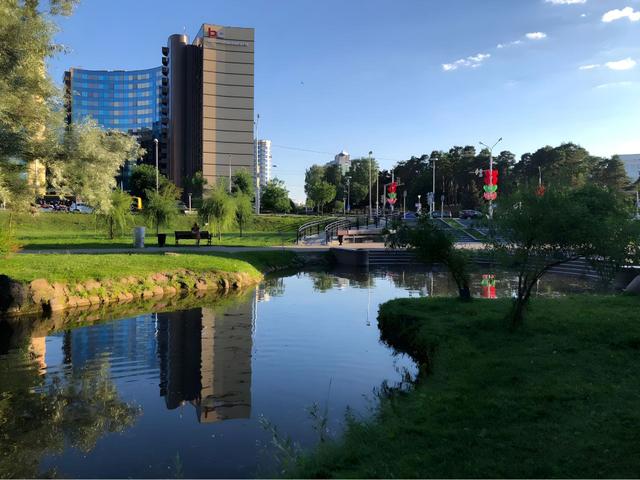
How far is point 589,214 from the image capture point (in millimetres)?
8984

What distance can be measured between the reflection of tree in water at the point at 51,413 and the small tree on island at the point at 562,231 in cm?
757

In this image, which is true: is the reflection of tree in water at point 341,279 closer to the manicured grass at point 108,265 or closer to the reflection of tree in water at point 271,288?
the reflection of tree in water at point 271,288

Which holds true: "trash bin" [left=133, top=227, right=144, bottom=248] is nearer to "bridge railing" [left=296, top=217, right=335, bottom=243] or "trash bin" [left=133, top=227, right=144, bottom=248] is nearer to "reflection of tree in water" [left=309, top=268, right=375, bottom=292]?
"reflection of tree in water" [left=309, top=268, right=375, bottom=292]

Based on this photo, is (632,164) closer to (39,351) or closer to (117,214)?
(117,214)

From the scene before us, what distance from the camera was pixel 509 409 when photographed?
20.9 ft

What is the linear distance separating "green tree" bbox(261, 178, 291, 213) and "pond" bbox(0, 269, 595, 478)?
246ft

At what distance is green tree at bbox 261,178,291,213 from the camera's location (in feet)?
298

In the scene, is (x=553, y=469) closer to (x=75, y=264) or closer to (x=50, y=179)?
(x=50, y=179)

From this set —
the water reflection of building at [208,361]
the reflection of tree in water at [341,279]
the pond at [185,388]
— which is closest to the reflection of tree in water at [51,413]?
the pond at [185,388]

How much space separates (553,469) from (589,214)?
572 centimetres

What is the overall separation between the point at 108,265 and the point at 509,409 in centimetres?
1633

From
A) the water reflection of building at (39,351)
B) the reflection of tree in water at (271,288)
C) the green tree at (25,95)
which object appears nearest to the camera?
the water reflection of building at (39,351)

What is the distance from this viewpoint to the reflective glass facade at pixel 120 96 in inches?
5281

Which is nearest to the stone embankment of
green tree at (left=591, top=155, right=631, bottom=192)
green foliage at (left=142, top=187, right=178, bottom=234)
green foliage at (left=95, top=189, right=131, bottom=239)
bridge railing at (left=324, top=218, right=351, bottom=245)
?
green foliage at (left=142, top=187, right=178, bottom=234)
